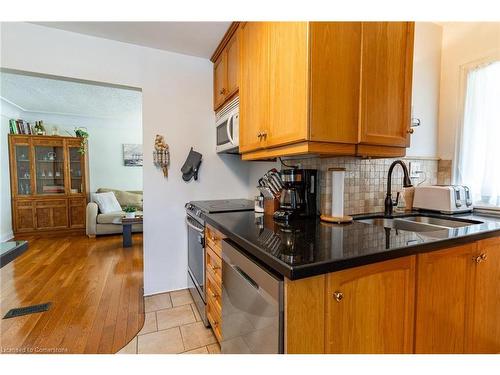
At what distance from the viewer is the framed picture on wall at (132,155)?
17.3ft

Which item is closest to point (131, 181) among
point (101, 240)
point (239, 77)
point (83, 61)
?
point (101, 240)

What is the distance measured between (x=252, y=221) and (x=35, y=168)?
4811 millimetres

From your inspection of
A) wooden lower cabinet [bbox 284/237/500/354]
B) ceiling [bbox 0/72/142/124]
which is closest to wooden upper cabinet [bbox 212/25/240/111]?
ceiling [bbox 0/72/142/124]

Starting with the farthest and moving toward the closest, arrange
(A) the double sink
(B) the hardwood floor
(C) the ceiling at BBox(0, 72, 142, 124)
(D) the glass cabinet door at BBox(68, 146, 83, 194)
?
1. (D) the glass cabinet door at BBox(68, 146, 83, 194)
2. (C) the ceiling at BBox(0, 72, 142, 124)
3. (B) the hardwood floor
4. (A) the double sink

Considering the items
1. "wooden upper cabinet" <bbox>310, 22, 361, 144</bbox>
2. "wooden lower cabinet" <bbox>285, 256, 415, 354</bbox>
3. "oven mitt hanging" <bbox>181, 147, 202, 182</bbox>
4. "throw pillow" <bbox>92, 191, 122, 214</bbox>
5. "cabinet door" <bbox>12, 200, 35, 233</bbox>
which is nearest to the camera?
"wooden lower cabinet" <bbox>285, 256, 415, 354</bbox>

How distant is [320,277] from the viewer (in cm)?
80

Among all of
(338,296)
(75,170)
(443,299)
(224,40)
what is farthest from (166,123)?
(75,170)

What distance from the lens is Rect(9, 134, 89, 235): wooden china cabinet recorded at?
4.25m

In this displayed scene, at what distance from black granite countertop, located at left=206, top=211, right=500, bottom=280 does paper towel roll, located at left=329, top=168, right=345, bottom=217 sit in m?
0.13

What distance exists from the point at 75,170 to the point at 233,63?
4221 mm

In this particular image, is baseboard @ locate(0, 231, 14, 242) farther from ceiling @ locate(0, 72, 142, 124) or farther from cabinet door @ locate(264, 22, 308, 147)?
cabinet door @ locate(264, 22, 308, 147)

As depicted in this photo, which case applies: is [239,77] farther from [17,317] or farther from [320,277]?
[17,317]

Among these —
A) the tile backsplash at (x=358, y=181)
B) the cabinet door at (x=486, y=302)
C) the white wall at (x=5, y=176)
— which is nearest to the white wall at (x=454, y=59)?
the tile backsplash at (x=358, y=181)

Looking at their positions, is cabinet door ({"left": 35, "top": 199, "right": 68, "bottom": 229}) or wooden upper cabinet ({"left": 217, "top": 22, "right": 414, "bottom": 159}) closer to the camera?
wooden upper cabinet ({"left": 217, "top": 22, "right": 414, "bottom": 159})
